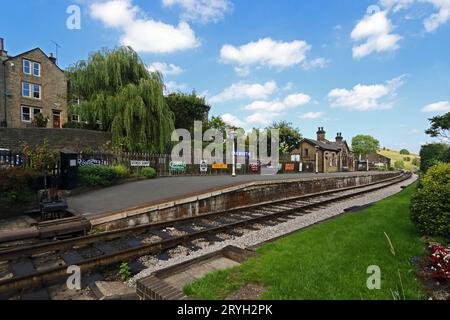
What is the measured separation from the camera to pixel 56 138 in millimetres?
21109

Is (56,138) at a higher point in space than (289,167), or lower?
higher

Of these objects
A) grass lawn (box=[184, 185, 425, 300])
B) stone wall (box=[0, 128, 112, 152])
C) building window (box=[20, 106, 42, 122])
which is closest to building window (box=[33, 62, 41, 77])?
building window (box=[20, 106, 42, 122])

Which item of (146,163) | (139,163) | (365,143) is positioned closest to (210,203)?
(139,163)

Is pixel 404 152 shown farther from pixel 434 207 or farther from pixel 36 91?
pixel 434 207

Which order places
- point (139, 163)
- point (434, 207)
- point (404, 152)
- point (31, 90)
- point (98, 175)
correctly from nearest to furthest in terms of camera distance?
point (434, 207) → point (98, 175) → point (139, 163) → point (31, 90) → point (404, 152)


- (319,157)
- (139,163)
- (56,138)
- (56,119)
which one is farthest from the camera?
(319,157)

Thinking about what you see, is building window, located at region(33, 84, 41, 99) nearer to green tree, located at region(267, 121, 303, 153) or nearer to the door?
the door

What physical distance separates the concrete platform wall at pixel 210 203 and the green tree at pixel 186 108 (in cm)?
2151

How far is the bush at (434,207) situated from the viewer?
5.28 meters

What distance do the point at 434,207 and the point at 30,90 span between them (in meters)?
38.6

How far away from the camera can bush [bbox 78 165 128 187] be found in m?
12.3

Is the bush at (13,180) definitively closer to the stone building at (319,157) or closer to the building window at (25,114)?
the building window at (25,114)

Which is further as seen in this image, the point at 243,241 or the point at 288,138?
the point at 288,138

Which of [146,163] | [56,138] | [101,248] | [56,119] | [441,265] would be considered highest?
[56,119]
